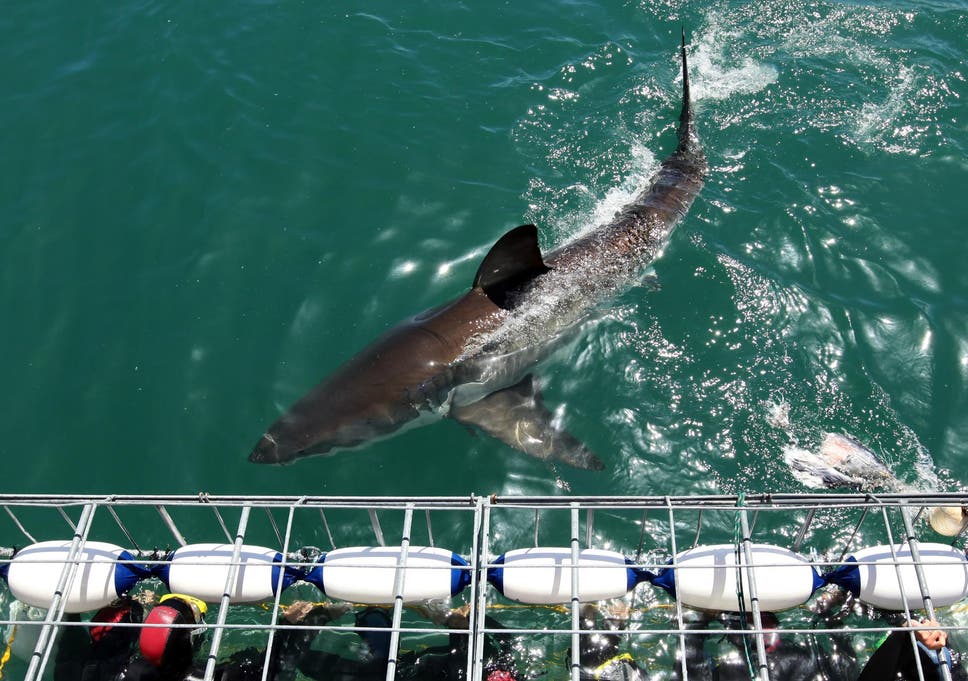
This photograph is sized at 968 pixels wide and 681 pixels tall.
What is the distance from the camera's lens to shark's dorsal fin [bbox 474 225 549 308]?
7.93m

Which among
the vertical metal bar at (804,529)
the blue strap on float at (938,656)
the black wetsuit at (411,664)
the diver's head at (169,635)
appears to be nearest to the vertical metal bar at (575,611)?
the black wetsuit at (411,664)

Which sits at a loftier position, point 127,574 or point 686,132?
point 686,132

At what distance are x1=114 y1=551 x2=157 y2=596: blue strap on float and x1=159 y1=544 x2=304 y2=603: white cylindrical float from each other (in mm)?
151

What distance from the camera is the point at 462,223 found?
10281mm

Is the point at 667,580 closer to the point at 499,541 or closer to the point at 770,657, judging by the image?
the point at 770,657

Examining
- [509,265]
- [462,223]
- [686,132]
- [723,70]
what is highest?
[723,70]

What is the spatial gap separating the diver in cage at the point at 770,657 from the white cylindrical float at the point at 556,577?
2.28ft

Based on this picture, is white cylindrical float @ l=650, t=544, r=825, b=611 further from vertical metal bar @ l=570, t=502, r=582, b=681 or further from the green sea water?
the green sea water

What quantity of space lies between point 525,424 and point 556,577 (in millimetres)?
2680

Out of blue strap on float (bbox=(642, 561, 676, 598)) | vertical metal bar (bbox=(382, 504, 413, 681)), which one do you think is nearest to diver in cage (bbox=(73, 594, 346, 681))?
vertical metal bar (bbox=(382, 504, 413, 681))

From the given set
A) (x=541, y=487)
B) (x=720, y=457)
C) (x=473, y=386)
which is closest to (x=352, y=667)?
(x=541, y=487)

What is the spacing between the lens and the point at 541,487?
7742 millimetres

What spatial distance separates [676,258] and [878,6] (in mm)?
7055

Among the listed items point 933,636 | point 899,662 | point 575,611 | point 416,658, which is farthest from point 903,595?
point 416,658
